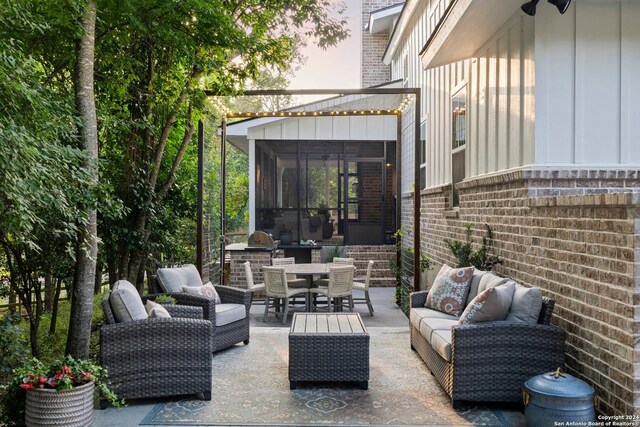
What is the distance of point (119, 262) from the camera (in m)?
7.23

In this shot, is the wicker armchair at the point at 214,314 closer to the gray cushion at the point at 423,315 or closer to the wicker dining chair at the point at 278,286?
→ the wicker dining chair at the point at 278,286

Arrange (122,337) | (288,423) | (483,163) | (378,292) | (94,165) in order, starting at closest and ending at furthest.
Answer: (288,423) < (122,337) < (94,165) < (483,163) < (378,292)

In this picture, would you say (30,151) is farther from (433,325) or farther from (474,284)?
(474,284)

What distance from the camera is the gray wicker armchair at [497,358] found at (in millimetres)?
4074

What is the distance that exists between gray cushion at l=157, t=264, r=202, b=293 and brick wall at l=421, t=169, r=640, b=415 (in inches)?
134

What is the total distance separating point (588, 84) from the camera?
191 inches

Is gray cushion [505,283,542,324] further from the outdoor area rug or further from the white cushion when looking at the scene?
the outdoor area rug

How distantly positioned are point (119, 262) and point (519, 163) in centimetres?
492

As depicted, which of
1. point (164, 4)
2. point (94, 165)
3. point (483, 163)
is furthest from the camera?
point (483, 163)

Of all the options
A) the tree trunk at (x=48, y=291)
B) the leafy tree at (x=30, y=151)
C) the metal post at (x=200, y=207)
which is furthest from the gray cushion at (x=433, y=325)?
the tree trunk at (x=48, y=291)

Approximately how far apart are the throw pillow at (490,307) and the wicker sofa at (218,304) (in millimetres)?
2626

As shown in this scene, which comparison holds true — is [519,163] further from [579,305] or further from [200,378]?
[200,378]

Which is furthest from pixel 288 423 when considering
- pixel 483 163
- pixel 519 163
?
pixel 483 163

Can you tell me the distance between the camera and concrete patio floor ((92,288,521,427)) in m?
4.05
